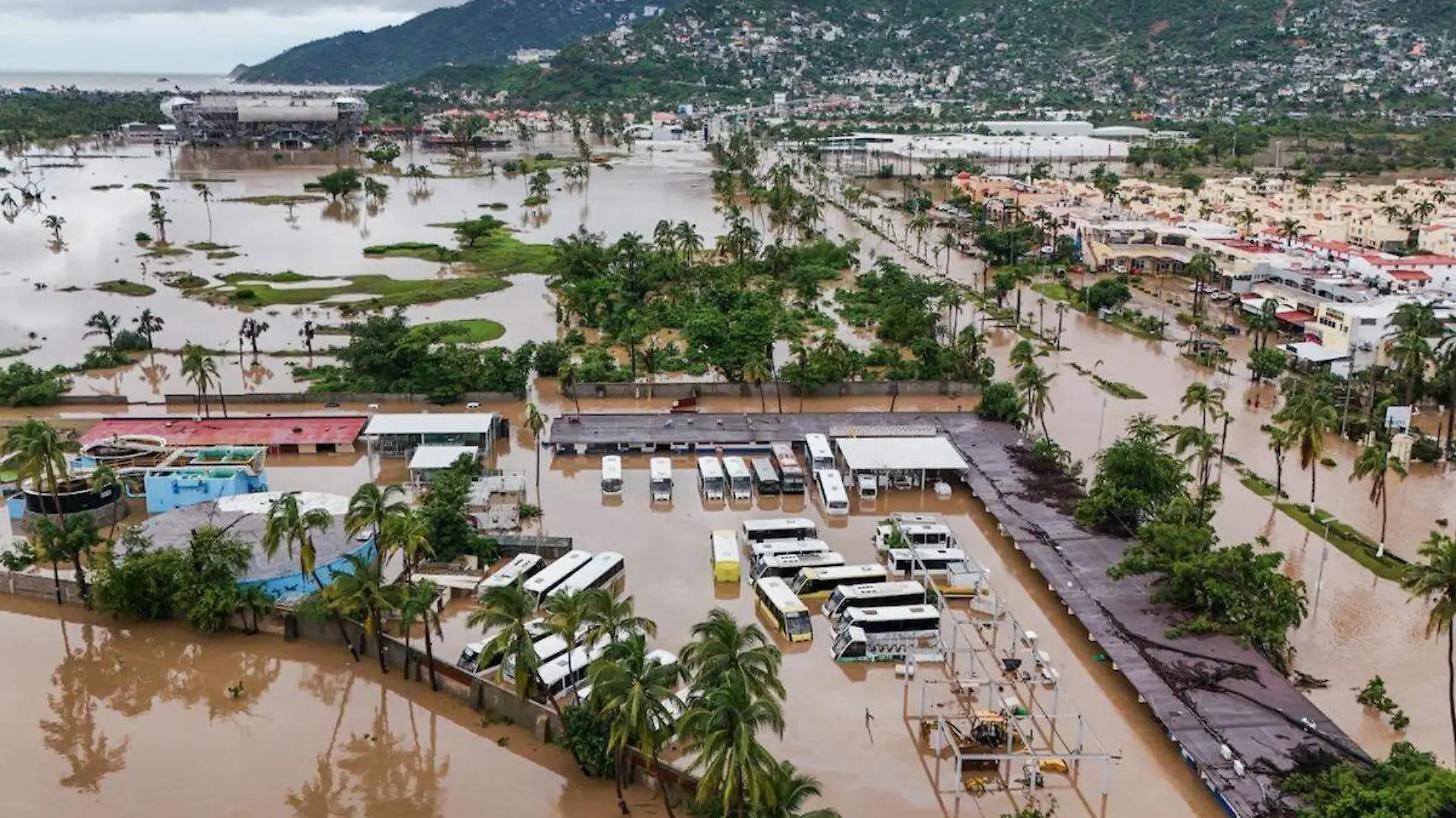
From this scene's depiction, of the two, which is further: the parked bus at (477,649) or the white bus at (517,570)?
the white bus at (517,570)

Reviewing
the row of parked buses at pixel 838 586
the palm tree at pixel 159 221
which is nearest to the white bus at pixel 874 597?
the row of parked buses at pixel 838 586

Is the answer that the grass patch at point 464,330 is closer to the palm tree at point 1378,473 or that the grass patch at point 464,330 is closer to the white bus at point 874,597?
the white bus at point 874,597

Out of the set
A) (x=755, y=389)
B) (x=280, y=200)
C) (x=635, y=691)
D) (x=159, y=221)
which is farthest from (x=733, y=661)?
(x=280, y=200)

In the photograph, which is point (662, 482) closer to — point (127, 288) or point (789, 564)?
point (789, 564)

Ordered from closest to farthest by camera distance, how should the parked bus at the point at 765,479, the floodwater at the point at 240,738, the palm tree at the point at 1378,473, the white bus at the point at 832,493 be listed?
the floodwater at the point at 240,738
the palm tree at the point at 1378,473
the white bus at the point at 832,493
the parked bus at the point at 765,479

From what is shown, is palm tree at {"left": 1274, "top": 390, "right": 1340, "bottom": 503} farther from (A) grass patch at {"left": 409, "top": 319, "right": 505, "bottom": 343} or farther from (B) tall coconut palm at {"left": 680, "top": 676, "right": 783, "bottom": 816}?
(A) grass patch at {"left": 409, "top": 319, "right": 505, "bottom": 343}

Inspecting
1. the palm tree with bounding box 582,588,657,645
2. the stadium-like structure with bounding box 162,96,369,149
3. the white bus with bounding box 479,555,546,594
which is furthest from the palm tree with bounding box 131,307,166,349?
the stadium-like structure with bounding box 162,96,369,149
